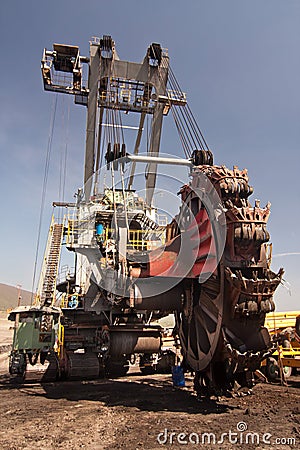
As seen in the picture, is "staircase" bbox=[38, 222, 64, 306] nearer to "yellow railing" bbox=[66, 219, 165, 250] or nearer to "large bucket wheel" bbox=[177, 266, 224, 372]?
"yellow railing" bbox=[66, 219, 165, 250]

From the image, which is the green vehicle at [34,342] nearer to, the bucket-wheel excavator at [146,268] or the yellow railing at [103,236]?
the bucket-wheel excavator at [146,268]

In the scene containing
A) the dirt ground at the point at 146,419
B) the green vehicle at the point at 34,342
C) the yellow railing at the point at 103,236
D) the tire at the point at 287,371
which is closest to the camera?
the dirt ground at the point at 146,419

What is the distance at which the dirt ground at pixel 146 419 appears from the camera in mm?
5988

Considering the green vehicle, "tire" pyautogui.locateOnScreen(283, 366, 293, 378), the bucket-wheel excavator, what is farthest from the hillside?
"tire" pyautogui.locateOnScreen(283, 366, 293, 378)

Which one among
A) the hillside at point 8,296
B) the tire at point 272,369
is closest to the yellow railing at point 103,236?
the tire at point 272,369

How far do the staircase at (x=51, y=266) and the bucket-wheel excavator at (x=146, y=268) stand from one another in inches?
3.3

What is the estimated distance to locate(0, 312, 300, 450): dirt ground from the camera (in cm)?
599

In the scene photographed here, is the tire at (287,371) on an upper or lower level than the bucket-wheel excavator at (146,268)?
lower

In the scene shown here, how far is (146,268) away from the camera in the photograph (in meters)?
9.32

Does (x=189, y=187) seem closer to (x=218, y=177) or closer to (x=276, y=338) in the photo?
(x=218, y=177)

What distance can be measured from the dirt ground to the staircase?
7.36 metres

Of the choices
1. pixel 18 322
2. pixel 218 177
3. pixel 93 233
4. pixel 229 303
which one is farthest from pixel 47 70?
pixel 229 303

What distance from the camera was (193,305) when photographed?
9328 mm

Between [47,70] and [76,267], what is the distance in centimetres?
1058
